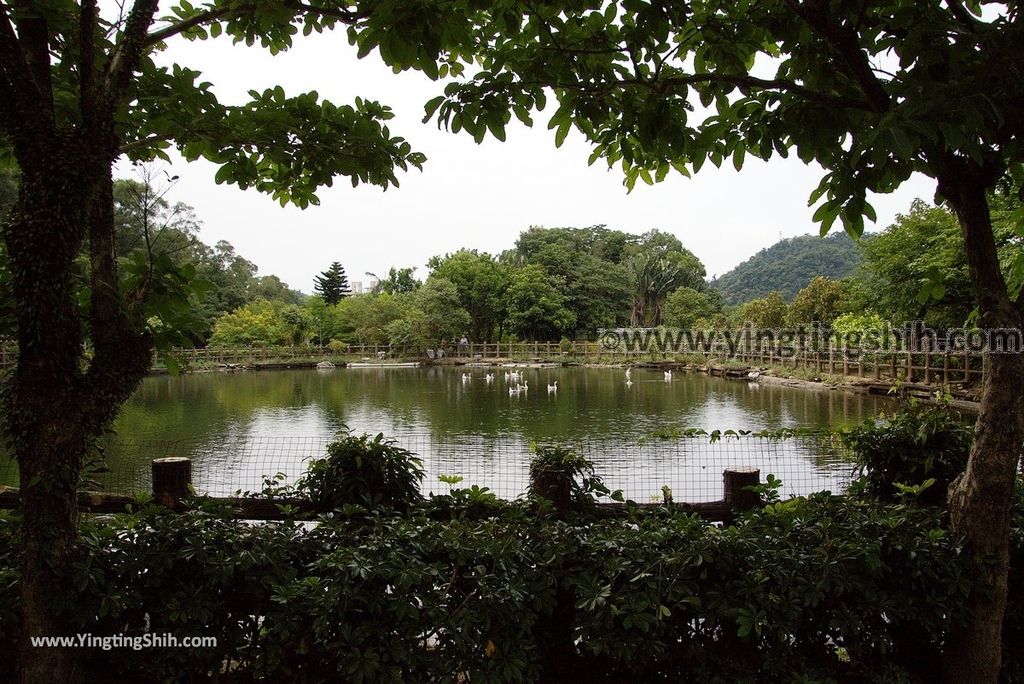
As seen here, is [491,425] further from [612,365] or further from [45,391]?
[612,365]

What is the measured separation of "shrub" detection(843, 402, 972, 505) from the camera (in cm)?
294

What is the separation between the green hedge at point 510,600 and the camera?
2045 mm

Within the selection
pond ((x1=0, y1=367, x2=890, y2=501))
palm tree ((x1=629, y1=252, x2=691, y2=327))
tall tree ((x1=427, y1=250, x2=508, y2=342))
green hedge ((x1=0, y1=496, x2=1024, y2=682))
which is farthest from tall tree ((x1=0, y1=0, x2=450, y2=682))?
palm tree ((x1=629, y1=252, x2=691, y2=327))

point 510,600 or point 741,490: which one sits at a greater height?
point 741,490

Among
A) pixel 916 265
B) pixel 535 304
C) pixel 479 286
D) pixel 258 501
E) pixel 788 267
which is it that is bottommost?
pixel 258 501

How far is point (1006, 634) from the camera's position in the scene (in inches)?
93.9

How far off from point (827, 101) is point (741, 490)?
1821 mm

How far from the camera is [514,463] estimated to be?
325 inches

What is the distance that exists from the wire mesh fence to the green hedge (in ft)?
13.7

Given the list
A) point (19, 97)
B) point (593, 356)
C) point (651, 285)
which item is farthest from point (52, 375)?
point (651, 285)

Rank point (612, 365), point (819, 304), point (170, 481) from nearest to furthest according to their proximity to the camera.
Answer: point (170, 481) < point (819, 304) < point (612, 365)

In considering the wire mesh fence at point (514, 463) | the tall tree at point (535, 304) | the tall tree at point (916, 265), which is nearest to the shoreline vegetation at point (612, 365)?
the tall tree at point (916, 265)

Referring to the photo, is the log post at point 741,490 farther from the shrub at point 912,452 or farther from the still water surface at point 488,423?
the still water surface at point 488,423

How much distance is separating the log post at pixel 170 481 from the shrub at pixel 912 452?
3.25 metres
